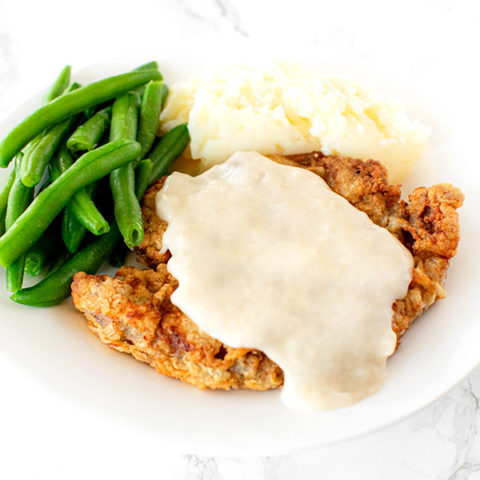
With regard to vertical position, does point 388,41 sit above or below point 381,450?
above

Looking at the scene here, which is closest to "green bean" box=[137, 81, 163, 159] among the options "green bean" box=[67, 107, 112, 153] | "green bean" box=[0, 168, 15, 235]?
"green bean" box=[67, 107, 112, 153]

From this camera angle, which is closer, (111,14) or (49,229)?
(49,229)

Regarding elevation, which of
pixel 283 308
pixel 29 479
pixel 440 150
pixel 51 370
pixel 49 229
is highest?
pixel 440 150

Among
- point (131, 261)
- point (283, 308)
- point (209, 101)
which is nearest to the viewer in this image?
point (283, 308)

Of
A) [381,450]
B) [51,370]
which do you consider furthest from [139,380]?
[381,450]

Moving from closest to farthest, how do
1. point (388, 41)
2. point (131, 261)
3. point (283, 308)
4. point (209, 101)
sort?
point (283, 308), point (131, 261), point (209, 101), point (388, 41)

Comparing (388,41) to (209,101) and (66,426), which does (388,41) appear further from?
(66,426)

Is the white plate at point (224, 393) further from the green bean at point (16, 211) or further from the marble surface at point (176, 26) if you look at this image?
the marble surface at point (176, 26)

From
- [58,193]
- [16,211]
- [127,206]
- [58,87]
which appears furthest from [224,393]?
[58,87]
